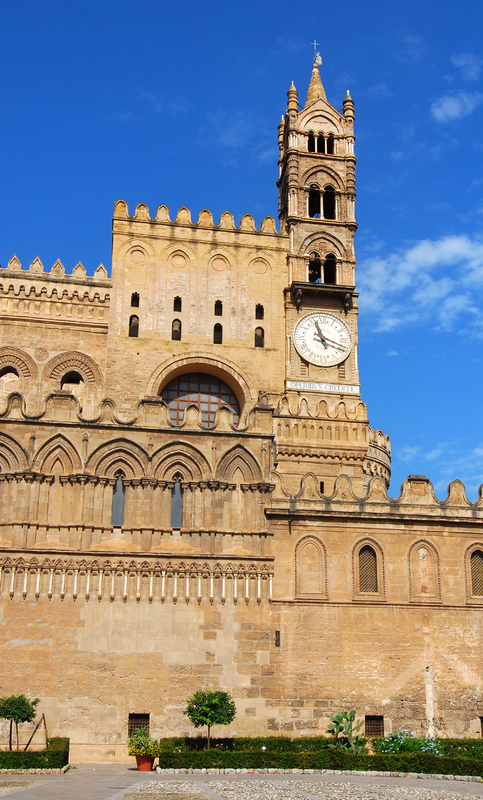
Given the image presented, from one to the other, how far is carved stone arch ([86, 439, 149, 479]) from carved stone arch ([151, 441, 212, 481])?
489 mm

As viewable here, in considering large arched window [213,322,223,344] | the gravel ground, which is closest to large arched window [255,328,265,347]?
large arched window [213,322,223,344]

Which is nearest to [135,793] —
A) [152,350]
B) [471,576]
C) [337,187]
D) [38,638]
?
[38,638]

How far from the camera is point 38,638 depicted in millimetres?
29688

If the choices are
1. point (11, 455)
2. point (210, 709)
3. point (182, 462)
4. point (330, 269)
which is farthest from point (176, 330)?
point (210, 709)

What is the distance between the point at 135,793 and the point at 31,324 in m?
26.3

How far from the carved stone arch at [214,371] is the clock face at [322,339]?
10.3 ft

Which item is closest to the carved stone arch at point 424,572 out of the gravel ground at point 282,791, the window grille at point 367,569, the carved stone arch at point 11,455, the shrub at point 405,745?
the window grille at point 367,569

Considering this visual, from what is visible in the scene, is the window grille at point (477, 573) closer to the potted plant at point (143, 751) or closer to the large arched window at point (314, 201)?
the potted plant at point (143, 751)

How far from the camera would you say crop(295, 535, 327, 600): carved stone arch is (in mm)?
31812

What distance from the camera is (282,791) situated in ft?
68.2

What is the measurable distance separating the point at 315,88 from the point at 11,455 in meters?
29.1

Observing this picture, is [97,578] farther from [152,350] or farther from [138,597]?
[152,350]

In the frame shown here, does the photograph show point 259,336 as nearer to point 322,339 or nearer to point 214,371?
point 214,371

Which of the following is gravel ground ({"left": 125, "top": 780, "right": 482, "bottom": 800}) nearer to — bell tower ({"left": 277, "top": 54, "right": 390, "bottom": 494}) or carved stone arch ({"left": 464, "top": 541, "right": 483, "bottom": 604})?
carved stone arch ({"left": 464, "top": 541, "right": 483, "bottom": 604})
